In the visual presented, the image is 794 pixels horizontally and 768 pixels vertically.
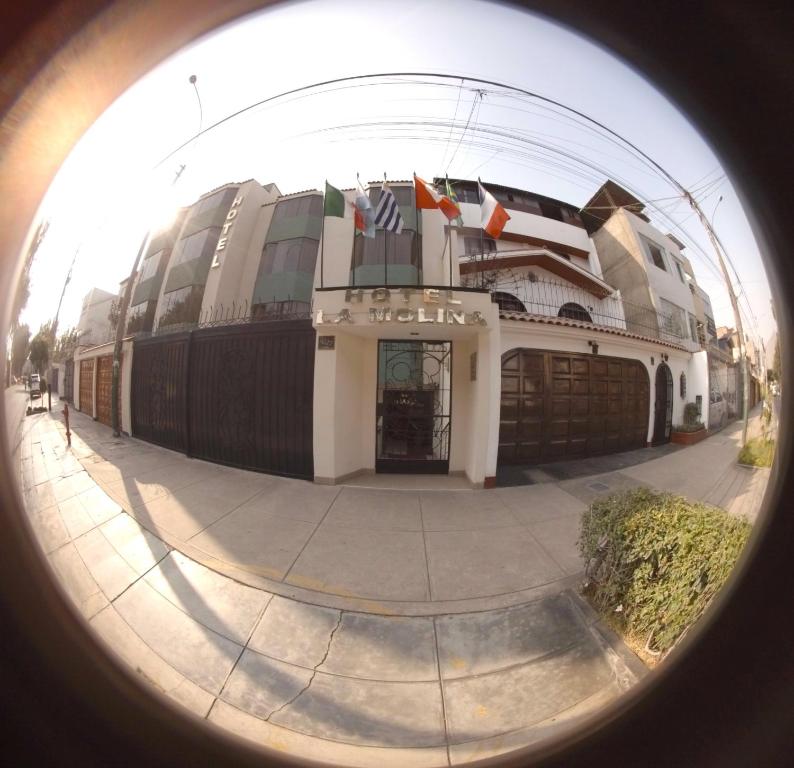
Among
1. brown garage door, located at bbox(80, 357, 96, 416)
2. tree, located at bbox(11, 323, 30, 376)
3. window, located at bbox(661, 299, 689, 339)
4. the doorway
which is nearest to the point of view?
tree, located at bbox(11, 323, 30, 376)

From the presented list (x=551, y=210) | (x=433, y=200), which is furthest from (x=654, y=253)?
(x=433, y=200)

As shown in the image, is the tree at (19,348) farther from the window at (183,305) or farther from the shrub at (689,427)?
the shrub at (689,427)

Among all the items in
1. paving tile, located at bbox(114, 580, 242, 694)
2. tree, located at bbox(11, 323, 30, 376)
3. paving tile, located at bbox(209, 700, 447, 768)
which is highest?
tree, located at bbox(11, 323, 30, 376)

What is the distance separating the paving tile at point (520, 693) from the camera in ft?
Result: 2.56

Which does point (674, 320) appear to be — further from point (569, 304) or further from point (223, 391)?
point (223, 391)

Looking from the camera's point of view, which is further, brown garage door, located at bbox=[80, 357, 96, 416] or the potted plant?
the potted plant

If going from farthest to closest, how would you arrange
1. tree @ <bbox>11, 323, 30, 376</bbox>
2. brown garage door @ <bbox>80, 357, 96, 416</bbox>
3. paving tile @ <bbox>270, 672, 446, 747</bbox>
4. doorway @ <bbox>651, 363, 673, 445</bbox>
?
doorway @ <bbox>651, 363, 673, 445</bbox> → brown garage door @ <bbox>80, 357, 96, 416</bbox> → paving tile @ <bbox>270, 672, 446, 747</bbox> → tree @ <bbox>11, 323, 30, 376</bbox>

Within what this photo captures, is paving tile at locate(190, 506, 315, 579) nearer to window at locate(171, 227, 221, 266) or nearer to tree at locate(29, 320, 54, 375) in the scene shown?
tree at locate(29, 320, 54, 375)

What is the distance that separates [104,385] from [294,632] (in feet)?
2.95

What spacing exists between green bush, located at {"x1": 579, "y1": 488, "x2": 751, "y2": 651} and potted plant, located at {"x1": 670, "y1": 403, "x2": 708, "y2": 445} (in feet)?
0.70

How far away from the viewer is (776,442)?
28.8 inches

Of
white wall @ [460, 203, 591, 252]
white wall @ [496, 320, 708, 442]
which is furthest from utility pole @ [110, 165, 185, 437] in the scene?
white wall @ [496, 320, 708, 442]

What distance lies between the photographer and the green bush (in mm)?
922

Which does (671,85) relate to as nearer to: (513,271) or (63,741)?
(513,271)
